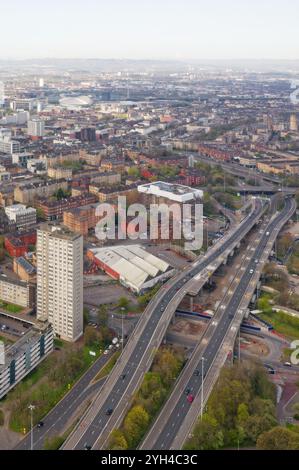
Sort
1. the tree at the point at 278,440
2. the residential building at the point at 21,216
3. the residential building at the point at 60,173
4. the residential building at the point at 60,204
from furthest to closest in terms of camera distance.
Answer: the residential building at the point at 60,173 < the residential building at the point at 60,204 < the residential building at the point at 21,216 < the tree at the point at 278,440

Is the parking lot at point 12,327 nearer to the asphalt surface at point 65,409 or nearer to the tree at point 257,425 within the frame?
the asphalt surface at point 65,409

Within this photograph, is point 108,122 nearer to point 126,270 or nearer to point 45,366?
point 126,270

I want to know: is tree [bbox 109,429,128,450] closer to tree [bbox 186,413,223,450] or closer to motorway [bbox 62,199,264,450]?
motorway [bbox 62,199,264,450]

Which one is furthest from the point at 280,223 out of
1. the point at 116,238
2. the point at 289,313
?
the point at 289,313

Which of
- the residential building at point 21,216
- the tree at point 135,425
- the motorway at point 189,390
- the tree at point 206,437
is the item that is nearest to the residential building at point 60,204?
the residential building at point 21,216

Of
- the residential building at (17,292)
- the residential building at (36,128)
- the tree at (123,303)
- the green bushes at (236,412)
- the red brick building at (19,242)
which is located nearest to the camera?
the green bushes at (236,412)

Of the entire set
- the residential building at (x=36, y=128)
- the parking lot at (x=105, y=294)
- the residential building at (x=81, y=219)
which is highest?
the residential building at (x=36, y=128)
